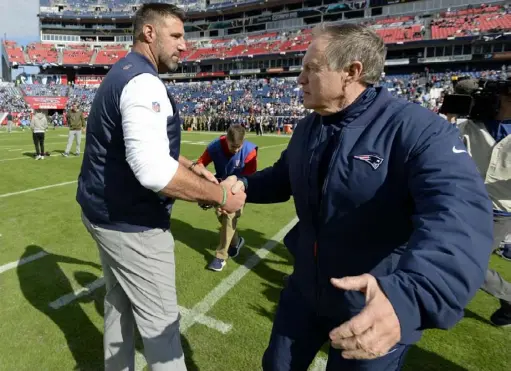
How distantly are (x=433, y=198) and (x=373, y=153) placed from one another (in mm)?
335

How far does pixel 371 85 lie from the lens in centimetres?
162

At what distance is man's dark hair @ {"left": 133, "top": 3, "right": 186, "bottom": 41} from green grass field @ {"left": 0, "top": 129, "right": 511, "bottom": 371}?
246 centimetres

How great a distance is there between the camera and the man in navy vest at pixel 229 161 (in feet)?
14.4

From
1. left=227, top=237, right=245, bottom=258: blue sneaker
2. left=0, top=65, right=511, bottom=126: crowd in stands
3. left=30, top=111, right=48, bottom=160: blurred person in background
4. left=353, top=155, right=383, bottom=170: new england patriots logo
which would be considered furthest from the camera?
left=0, top=65, right=511, bottom=126: crowd in stands

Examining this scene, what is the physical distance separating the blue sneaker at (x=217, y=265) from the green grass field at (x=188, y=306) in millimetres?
74

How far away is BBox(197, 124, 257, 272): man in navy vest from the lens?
14.4 feet

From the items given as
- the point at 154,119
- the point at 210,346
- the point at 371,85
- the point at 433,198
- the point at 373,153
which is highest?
the point at 371,85

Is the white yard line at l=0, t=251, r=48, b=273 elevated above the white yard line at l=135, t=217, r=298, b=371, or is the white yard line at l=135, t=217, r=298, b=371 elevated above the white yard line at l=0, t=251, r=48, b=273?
the white yard line at l=0, t=251, r=48, b=273

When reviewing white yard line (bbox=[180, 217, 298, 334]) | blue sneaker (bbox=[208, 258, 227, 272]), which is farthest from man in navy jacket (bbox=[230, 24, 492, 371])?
blue sneaker (bbox=[208, 258, 227, 272])

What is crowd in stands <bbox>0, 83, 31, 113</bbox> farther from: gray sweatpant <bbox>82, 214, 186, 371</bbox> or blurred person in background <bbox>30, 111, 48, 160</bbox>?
gray sweatpant <bbox>82, 214, 186, 371</bbox>

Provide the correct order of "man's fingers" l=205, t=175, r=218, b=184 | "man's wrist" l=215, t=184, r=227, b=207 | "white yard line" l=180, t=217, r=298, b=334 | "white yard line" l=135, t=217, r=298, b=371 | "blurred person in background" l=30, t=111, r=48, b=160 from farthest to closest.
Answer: "blurred person in background" l=30, t=111, r=48, b=160 → "white yard line" l=180, t=217, r=298, b=334 → "white yard line" l=135, t=217, r=298, b=371 → "man's fingers" l=205, t=175, r=218, b=184 → "man's wrist" l=215, t=184, r=227, b=207

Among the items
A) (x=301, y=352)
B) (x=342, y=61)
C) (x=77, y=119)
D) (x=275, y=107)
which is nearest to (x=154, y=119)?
(x=342, y=61)

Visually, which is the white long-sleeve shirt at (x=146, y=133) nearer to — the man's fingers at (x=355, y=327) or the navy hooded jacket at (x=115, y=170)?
the navy hooded jacket at (x=115, y=170)

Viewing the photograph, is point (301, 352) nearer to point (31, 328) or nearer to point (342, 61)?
point (342, 61)
